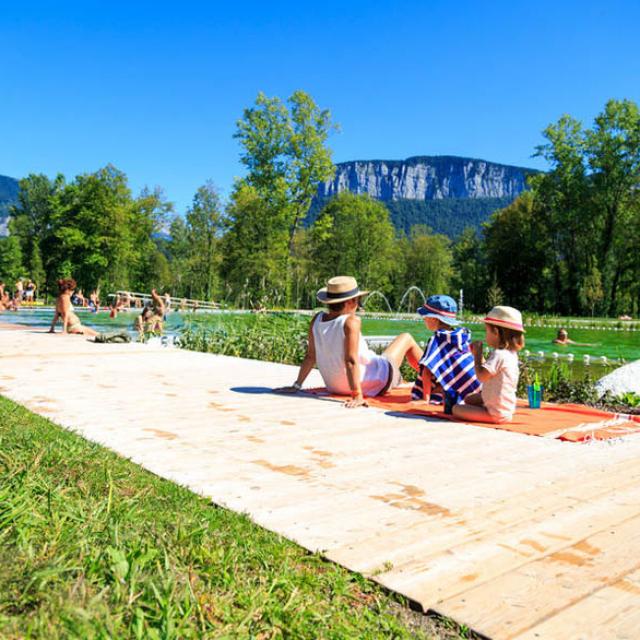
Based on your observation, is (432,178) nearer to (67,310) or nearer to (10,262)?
(10,262)

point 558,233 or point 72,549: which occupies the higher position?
point 558,233

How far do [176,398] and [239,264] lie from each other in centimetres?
3588

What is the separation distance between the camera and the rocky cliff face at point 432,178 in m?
184

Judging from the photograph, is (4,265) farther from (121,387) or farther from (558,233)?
(121,387)

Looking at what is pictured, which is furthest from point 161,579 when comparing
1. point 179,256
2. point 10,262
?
point 179,256

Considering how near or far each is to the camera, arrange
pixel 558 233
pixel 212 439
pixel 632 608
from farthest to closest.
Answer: pixel 558 233, pixel 212 439, pixel 632 608

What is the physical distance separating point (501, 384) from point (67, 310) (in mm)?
11274

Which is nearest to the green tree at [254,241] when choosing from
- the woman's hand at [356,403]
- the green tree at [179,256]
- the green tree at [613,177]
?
the green tree at [179,256]

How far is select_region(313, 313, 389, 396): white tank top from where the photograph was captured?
17.7 ft

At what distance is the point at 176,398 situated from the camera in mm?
5586

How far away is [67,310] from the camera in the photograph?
13.5m

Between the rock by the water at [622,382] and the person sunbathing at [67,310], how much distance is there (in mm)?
10133

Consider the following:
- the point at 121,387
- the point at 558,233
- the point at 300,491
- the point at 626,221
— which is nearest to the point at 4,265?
the point at 558,233

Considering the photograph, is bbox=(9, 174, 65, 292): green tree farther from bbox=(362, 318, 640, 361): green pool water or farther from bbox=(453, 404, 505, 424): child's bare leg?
bbox=(453, 404, 505, 424): child's bare leg
